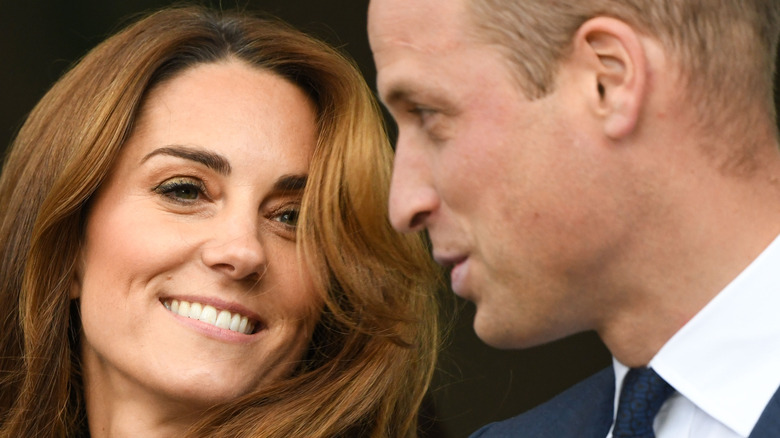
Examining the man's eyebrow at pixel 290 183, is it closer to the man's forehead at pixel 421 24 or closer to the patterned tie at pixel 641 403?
the man's forehead at pixel 421 24

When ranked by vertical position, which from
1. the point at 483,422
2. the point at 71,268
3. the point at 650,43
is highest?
the point at 650,43

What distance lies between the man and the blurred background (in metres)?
1.74

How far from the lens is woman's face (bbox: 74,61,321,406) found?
2.15 m

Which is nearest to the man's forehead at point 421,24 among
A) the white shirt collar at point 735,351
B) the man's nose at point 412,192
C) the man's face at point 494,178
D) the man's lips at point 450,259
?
the man's face at point 494,178

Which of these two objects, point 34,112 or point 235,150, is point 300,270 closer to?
point 235,150

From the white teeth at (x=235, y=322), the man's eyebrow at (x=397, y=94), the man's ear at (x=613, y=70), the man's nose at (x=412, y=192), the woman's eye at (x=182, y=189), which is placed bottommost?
the white teeth at (x=235, y=322)

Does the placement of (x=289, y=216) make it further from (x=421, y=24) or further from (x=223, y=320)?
(x=421, y=24)

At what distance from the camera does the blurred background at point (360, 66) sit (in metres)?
3.44

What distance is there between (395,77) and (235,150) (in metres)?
0.71

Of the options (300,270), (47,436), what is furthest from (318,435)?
(47,436)

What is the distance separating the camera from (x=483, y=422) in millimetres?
3654

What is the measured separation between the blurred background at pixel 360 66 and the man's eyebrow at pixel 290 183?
1.08 metres

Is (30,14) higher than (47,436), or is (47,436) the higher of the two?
(30,14)

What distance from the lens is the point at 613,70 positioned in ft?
4.76
